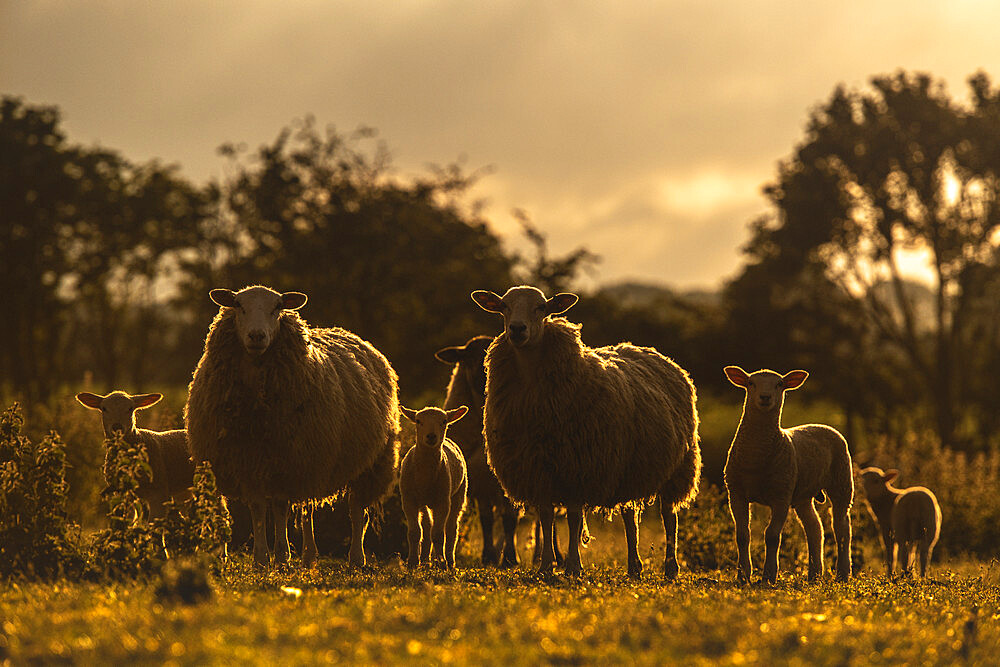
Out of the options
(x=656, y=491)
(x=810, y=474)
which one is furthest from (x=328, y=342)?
(x=810, y=474)

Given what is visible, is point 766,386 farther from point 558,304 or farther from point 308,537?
point 308,537

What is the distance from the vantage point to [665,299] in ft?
146

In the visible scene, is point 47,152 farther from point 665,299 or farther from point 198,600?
point 198,600

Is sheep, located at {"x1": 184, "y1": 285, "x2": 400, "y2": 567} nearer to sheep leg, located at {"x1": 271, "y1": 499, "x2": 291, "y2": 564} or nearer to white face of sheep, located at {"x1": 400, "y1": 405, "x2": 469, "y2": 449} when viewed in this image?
sheep leg, located at {"x1": 271, "y1": 499, "x2": 291, "y2": 564}

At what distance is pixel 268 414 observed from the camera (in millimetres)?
10617

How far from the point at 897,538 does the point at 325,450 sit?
793cm

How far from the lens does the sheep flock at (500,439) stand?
10.6m

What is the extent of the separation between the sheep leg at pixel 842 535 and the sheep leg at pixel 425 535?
4496 millimetres

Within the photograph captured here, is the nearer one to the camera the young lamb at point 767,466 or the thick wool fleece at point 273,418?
the thick wool fleece at point 273,418

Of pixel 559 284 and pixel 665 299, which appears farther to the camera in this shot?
pixel 665 299

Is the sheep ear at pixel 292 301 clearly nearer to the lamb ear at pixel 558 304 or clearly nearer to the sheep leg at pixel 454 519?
the lamb ear at pixel 558 304

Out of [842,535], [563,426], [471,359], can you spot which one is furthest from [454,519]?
[842,535]

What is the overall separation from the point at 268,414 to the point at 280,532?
1.18m

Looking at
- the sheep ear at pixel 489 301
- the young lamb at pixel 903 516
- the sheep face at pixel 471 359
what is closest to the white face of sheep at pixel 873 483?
the young lamb at pixel 903 516
